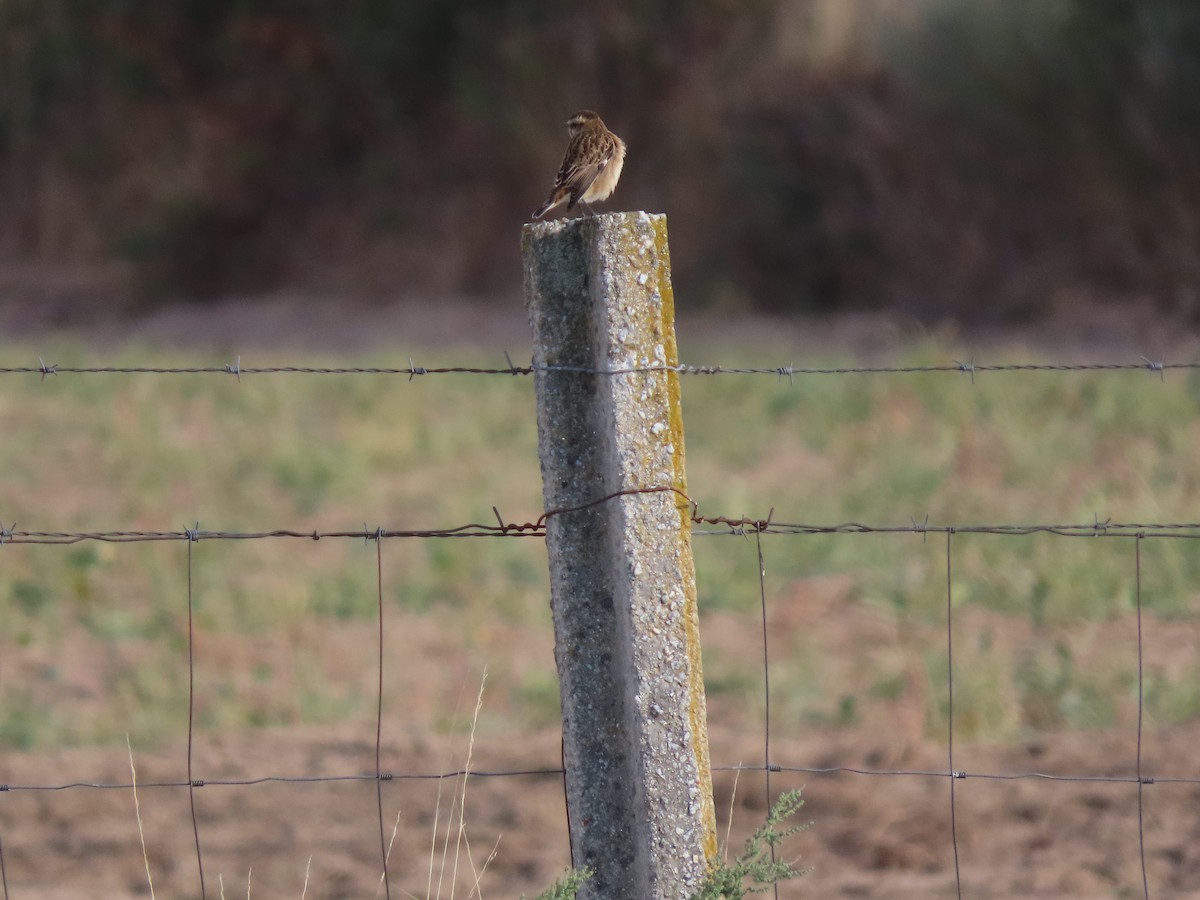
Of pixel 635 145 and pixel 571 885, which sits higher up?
pixel 635 145

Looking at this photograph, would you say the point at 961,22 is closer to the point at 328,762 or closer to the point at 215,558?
the point at 215,558

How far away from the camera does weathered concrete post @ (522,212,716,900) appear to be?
3.12m

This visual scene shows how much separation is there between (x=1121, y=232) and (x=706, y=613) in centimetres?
1101

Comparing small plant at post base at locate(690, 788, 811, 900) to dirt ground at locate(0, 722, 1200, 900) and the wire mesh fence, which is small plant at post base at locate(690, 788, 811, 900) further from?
dirt ground at locate(0, 722, 1200, 900)

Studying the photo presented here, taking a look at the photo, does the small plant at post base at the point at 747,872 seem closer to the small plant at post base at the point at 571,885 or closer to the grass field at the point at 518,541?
the small plant at post base at the point at 571,885

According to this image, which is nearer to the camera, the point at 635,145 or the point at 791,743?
the point at 791,743

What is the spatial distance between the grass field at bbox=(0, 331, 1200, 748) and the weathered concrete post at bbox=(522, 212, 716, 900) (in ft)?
10.8

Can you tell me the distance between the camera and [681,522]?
3.13 meters

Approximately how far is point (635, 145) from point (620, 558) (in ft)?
69.0

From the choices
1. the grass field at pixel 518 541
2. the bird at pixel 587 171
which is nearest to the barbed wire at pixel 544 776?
the grass field at pixel 518 541

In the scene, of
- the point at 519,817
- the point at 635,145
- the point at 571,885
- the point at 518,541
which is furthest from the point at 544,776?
the point at 635,145

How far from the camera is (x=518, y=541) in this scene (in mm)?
9430

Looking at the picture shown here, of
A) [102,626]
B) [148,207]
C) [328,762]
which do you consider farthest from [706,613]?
[148,207]

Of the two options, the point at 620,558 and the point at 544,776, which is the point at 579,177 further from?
the point at 544,776
